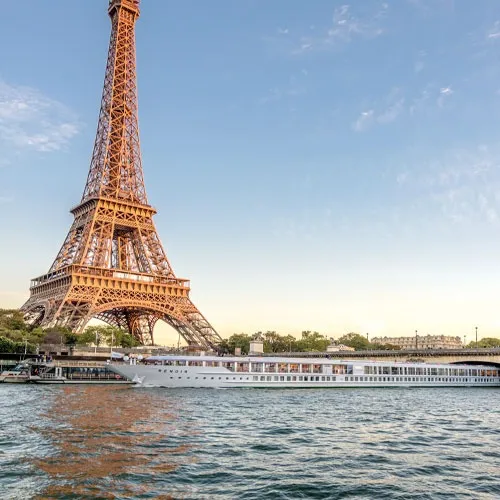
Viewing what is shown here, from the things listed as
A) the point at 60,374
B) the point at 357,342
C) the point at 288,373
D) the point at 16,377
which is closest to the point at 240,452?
the point at 288,373

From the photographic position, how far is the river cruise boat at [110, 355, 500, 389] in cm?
6397

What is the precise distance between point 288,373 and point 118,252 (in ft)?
166

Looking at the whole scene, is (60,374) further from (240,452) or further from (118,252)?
(240,452)

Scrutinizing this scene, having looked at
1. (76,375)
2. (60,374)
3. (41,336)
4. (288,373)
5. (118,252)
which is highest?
(118,252)

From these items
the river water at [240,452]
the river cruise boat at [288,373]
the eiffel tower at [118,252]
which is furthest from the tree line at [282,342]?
the river water at [240,452]

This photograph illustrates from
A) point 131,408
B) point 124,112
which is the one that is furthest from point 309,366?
point 124,112

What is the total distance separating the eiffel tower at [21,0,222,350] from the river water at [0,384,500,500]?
1905 inches

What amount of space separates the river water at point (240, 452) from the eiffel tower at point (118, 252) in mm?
48389

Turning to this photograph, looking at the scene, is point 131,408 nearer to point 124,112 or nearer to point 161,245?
point 161,245

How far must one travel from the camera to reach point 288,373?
71.6m

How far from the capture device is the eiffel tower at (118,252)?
90.7 m

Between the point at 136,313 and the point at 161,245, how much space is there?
597 inches

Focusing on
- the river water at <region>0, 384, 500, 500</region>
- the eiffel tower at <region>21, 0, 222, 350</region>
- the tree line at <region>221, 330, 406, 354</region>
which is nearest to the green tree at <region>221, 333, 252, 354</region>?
the tree line at <region>221, 330, 406, 354</region>

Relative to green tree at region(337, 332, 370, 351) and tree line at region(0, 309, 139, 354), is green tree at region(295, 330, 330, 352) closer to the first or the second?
green tree at region(337, 332, 370, 351)
